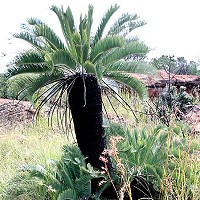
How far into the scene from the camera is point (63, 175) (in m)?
4.78

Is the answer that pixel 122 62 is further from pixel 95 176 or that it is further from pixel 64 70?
pixel 95 176

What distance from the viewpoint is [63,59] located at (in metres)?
4.46

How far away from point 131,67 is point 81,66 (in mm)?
653

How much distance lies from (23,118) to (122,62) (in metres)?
6.57

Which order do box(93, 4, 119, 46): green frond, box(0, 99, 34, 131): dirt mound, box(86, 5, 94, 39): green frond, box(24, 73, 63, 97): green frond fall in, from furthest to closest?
box(0, 99, 34, 131): dirt mound → box(93, 4, 119, 46): green frond → box(86, 5, 94, 39): green frond → box(24, 73, 63, 97): green frond

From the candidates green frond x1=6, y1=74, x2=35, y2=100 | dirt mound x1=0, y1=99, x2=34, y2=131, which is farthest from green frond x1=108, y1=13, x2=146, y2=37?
dirt mound x1=0, y1=99, x2=34, y2=131

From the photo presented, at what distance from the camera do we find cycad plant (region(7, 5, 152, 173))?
461 centimetres

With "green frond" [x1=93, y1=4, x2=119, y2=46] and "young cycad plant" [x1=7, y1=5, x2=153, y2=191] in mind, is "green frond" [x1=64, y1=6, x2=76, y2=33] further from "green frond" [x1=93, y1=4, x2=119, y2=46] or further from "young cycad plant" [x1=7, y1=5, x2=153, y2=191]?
"green frond" [x1=93, y1=4, x2=119, y2=46]

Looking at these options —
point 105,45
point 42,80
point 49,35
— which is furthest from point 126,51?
point 42,80

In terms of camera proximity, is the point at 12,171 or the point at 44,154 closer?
the point at 12,171

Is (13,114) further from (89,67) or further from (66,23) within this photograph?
(89,67)

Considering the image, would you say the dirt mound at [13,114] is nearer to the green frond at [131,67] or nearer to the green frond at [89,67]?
the green frond at [131,67]

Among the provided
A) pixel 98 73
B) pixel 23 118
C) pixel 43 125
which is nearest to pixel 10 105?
pixel 23 118

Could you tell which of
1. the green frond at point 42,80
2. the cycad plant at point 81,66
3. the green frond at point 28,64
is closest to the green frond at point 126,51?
the cycad plant at point 81,66
